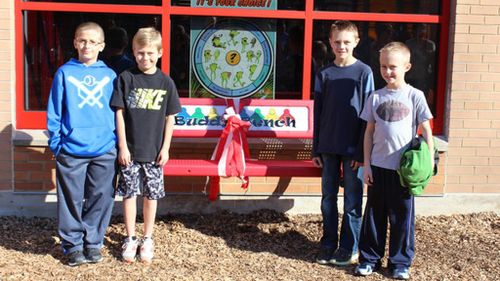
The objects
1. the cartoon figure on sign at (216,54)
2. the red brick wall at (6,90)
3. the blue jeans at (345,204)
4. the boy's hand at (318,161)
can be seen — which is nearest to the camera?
the blue jeans at (345,204)

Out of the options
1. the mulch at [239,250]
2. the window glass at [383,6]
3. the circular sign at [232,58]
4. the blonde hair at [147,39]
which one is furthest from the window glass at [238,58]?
the blonde hair at [147,39]

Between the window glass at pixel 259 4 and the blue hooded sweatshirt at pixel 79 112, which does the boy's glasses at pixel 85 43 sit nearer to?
the blue hooded sweatshirt at pixel 79 112

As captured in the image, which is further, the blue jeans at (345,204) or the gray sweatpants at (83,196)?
the blue jeans at (345,204)

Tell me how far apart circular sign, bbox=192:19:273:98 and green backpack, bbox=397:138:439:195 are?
201 cm

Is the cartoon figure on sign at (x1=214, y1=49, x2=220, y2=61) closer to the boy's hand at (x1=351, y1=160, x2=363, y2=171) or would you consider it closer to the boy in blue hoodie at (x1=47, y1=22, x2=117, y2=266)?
the boy in blue hoodie at (x1=47, y1=22, x2=117, y2=266)

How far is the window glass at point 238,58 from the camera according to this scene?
6016 millimetres

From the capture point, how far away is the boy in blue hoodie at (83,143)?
15.5 feet

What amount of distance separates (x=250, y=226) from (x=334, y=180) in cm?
109

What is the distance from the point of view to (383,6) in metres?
6.13

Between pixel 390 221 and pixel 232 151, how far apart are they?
1.42m

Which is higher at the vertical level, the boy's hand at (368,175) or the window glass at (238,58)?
the window glass at (238,58)

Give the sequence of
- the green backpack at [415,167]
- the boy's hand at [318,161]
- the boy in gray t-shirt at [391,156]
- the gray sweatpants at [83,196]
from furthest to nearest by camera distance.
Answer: the boy's hand at [318,161]
the gray sweatpants at [83,196]
the boy in gray t-shirt at [391,156]
the green backpack at [415,167]

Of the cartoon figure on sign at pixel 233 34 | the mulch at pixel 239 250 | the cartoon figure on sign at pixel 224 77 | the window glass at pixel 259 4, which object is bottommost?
the mulch at pixel 239 250

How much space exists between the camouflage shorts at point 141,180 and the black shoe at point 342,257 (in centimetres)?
136
